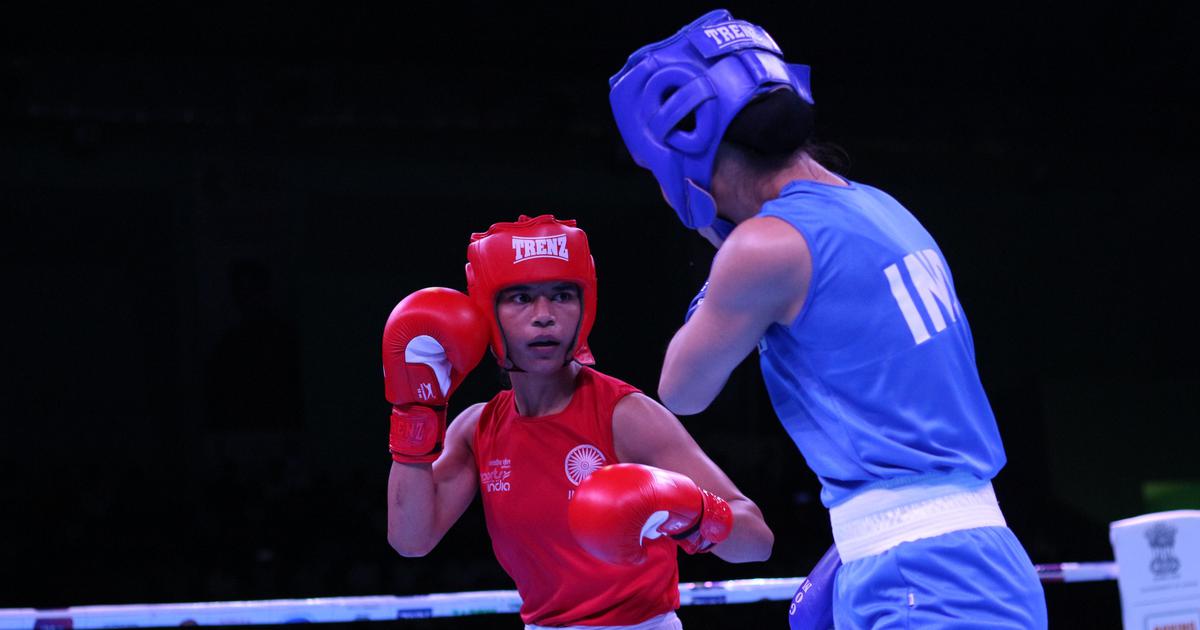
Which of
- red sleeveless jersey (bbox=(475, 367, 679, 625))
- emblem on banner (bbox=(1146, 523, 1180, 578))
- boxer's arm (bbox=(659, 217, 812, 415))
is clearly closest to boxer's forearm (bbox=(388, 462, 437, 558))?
red sleeveless jersey (bbox=(475, 367, 679, 625))

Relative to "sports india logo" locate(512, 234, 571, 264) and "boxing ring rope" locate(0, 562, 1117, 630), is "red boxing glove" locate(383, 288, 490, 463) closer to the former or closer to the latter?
"sports india logo" locate(512, 234, 571, 264)

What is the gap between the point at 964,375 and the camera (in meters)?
1.42

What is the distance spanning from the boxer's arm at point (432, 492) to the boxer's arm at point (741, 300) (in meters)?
0.83

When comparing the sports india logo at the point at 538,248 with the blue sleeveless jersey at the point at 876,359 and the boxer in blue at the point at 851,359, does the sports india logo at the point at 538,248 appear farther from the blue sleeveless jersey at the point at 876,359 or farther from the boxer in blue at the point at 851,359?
the blue sleeveless jersey at the point at 876,359

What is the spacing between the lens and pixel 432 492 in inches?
84.6

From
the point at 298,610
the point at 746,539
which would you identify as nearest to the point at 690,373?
the point at 746,539

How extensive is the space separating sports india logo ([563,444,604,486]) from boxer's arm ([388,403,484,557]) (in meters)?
0.25

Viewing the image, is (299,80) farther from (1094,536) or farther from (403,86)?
(1094,536)

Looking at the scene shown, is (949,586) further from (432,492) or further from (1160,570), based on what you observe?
(1160,570)

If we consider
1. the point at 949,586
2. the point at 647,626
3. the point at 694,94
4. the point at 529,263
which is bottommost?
the point at 647,626

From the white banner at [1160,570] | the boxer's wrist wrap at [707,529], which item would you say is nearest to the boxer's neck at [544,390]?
the boxer's wrist wrap at [707,529]

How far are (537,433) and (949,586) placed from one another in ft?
3.35

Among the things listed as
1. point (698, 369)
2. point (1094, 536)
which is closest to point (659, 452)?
point (698, 369)

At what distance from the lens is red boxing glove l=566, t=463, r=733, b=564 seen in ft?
5.16
